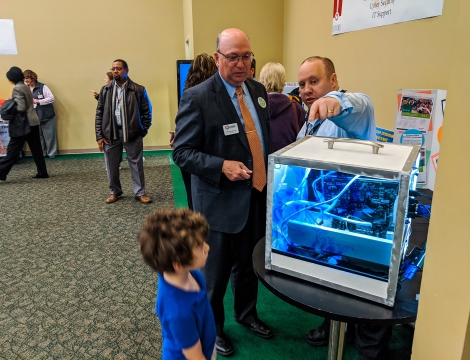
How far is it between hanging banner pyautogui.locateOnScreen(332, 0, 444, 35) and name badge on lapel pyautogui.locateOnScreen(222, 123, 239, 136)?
139cm

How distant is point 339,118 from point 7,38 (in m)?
7.09

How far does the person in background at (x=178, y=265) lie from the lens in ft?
3.31

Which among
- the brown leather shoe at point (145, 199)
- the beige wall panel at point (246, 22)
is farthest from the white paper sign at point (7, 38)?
the brown leather shoe at point (145, 199)

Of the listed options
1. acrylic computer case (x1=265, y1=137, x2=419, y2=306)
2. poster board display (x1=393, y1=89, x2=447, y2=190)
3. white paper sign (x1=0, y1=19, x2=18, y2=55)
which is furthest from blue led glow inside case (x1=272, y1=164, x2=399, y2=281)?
white paper sign (x1=0, y1=19, x2=18, y2=55)

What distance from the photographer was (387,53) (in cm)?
259

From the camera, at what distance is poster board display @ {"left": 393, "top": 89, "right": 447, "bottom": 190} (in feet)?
6.18

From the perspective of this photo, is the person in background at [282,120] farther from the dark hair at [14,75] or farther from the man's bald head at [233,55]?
the dark hair at [14,75]

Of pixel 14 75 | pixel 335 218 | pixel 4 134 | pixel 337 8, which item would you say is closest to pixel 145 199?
pixel 14 75

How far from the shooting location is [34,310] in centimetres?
230

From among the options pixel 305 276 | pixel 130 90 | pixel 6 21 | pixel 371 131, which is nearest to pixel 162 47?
pixel 6 21

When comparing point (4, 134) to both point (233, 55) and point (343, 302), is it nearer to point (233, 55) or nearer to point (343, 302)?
point (233, 55)

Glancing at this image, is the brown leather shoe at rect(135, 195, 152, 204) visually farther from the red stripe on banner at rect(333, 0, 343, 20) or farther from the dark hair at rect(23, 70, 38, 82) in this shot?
the dark hair at rect(23, 70, 38, 82)

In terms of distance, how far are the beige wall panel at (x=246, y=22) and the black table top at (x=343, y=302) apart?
4.59m

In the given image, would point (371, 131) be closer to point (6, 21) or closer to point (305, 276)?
point (305, 276)
